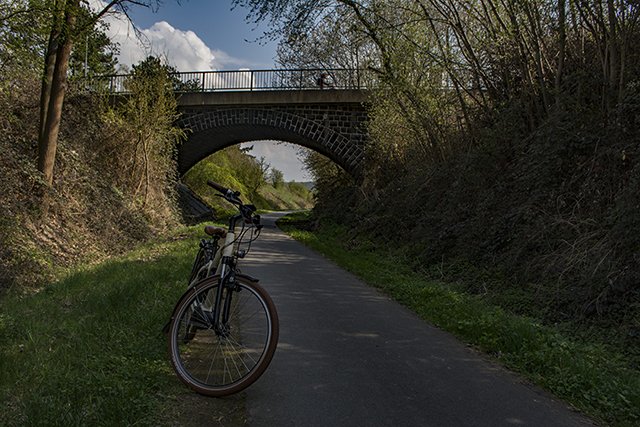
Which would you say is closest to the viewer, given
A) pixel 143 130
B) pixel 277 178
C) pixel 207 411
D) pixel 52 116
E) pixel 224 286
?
pixel 207 411

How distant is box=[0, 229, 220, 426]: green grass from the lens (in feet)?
9.69

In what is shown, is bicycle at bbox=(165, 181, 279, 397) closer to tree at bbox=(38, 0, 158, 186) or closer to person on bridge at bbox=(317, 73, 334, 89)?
tree at bbox=(38, 0, 158, 186)

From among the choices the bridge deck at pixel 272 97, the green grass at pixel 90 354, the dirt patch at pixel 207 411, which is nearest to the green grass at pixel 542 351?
the dirt patch at pixel 207 411

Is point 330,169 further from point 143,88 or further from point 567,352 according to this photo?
point 567,352

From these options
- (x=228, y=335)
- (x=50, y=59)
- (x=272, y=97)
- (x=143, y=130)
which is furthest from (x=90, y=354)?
(x=272, y=97)

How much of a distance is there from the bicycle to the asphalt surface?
0.82 feet

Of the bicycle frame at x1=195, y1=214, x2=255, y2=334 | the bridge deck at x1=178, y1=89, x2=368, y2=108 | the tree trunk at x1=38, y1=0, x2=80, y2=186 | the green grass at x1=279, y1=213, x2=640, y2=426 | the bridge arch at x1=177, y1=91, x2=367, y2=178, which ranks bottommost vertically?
the green grass at x1=279, y1=213, x2=640, y2=426

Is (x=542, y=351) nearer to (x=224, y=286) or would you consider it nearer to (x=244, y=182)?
(x=224, y=286)

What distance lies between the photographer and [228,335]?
3676mm

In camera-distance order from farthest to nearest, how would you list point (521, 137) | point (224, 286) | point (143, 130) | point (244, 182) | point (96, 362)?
point (244, 182) < point (143, 130) < point (521, 137) < point (96, 362) < point (224, 286)

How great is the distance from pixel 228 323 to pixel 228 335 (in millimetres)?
107

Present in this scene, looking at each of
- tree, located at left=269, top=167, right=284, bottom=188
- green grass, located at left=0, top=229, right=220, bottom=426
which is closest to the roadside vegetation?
tree, located at left=269, top=167, right=284, bottom=188

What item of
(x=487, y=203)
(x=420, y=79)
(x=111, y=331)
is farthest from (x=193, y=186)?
(x=111, y=331)

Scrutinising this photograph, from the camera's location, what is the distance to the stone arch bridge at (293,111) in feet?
69.6
